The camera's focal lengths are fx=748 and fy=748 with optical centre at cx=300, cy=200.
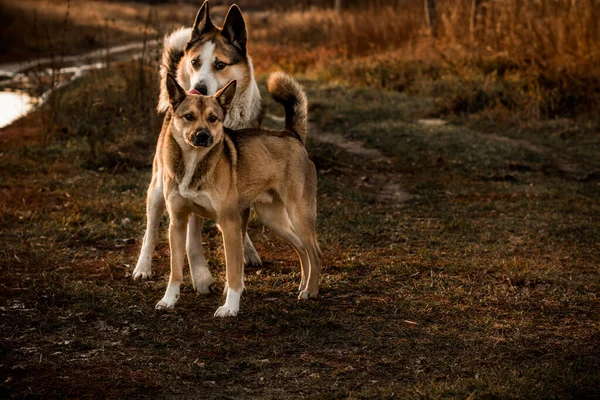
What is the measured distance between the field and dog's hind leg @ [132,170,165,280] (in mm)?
153

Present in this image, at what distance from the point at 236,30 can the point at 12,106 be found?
30.7 feet

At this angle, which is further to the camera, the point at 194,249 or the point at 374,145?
the point at 374,145

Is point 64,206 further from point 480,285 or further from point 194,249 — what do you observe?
point 480,285

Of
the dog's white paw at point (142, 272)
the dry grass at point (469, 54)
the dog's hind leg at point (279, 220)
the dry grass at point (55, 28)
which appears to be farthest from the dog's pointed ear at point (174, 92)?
the dry grass at point (55, 28)

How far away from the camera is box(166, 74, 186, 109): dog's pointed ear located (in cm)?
496

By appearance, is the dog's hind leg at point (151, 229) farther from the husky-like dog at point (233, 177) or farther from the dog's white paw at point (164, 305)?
the dog's white paw at point (164, 305)

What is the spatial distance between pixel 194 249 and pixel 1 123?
8.20 meters

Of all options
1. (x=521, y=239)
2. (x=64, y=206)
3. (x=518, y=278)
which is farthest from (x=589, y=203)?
(x=64, y=206)

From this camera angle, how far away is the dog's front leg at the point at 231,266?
197 inches

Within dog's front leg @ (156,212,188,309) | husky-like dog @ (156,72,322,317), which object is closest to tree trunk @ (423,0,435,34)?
husky-like dog @ (156,72,322,317)

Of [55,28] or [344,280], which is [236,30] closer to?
[344,280]

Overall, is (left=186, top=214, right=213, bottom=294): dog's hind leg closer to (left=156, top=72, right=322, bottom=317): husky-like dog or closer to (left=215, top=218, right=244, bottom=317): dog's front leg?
(left=156, top=72, right=322, bottom=317): husky-like dog

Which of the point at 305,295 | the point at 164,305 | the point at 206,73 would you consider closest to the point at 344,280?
the point at 305,295

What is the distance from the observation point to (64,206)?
799 centimetres
